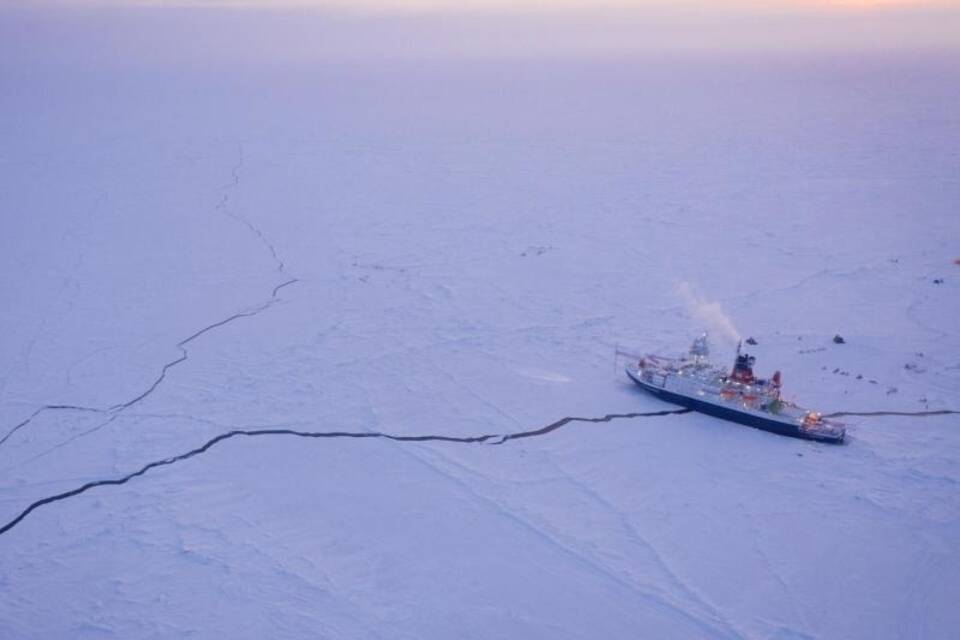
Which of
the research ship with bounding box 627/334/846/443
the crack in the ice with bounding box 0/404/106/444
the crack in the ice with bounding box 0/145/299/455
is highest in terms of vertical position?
the research ship with bounding box 627/334/846/443

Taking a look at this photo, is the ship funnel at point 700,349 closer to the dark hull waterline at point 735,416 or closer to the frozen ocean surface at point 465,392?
the dark hull waterline at point 735,416

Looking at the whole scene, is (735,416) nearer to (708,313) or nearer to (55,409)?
(708,313)

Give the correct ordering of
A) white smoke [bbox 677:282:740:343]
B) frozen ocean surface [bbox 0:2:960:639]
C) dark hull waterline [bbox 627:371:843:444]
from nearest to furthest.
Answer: frozen ocean surface [bbox 0:2:960:639] → dark hull waterline [bbox 627:371:843:444] → white smoke [bbox 677:282:740:343]

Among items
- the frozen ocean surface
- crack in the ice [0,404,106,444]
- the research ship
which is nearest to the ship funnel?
the research ship

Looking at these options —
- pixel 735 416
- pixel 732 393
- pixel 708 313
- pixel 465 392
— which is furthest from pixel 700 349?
pixel 465 392

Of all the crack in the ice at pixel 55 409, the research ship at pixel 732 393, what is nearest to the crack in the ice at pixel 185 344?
the crack in the ice at pixel 55 409

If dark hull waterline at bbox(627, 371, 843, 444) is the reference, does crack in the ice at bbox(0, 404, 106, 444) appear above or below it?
below

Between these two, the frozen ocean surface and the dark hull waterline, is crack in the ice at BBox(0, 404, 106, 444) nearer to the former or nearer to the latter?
the frozen ocean surface
